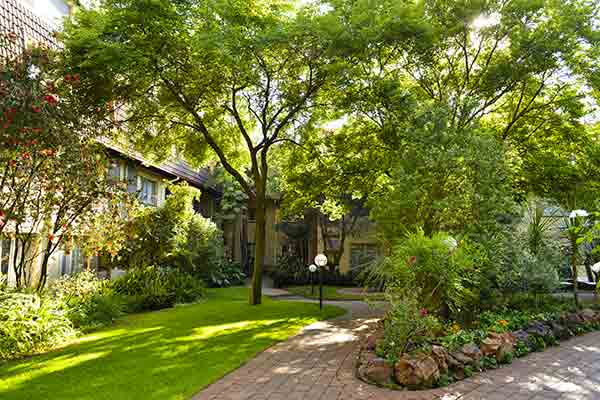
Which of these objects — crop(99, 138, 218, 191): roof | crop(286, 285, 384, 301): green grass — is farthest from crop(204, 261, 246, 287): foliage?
crop(99, 138, 218, 191): roof

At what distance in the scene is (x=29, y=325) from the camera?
817 cm

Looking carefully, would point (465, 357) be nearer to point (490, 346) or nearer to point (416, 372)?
point (490, 346)

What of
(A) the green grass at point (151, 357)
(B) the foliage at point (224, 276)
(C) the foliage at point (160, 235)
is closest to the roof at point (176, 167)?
(C) the foliage at point (160, 235)

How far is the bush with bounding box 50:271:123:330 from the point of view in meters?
10.2

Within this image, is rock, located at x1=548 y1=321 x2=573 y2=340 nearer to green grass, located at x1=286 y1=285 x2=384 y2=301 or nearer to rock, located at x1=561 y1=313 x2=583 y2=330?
rock, located at x1=561 y1=313 x2=583 y2=330

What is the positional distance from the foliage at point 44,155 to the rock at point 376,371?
6.28m

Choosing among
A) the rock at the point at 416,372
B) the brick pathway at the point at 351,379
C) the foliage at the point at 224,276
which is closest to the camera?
the brick pathway at the point at 351,379

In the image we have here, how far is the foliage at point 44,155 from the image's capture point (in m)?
7.41

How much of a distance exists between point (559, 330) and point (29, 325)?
10.9m

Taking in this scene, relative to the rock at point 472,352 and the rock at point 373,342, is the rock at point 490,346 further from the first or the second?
the rock at point 373,342

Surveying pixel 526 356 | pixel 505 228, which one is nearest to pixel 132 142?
pixel 505 228

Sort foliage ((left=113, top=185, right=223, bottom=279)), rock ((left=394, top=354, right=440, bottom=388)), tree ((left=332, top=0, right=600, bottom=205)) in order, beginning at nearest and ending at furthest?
rock ((left=394, top=354, right=440, bottom=388)), tree ((left=332, top=0, right=600, bottom=205)), foliage ((left=113, top=185, right=223, bottom=279))

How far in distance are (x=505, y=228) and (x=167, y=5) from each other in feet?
31.0

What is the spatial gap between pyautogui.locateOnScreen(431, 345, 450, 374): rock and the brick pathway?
1.02ft
